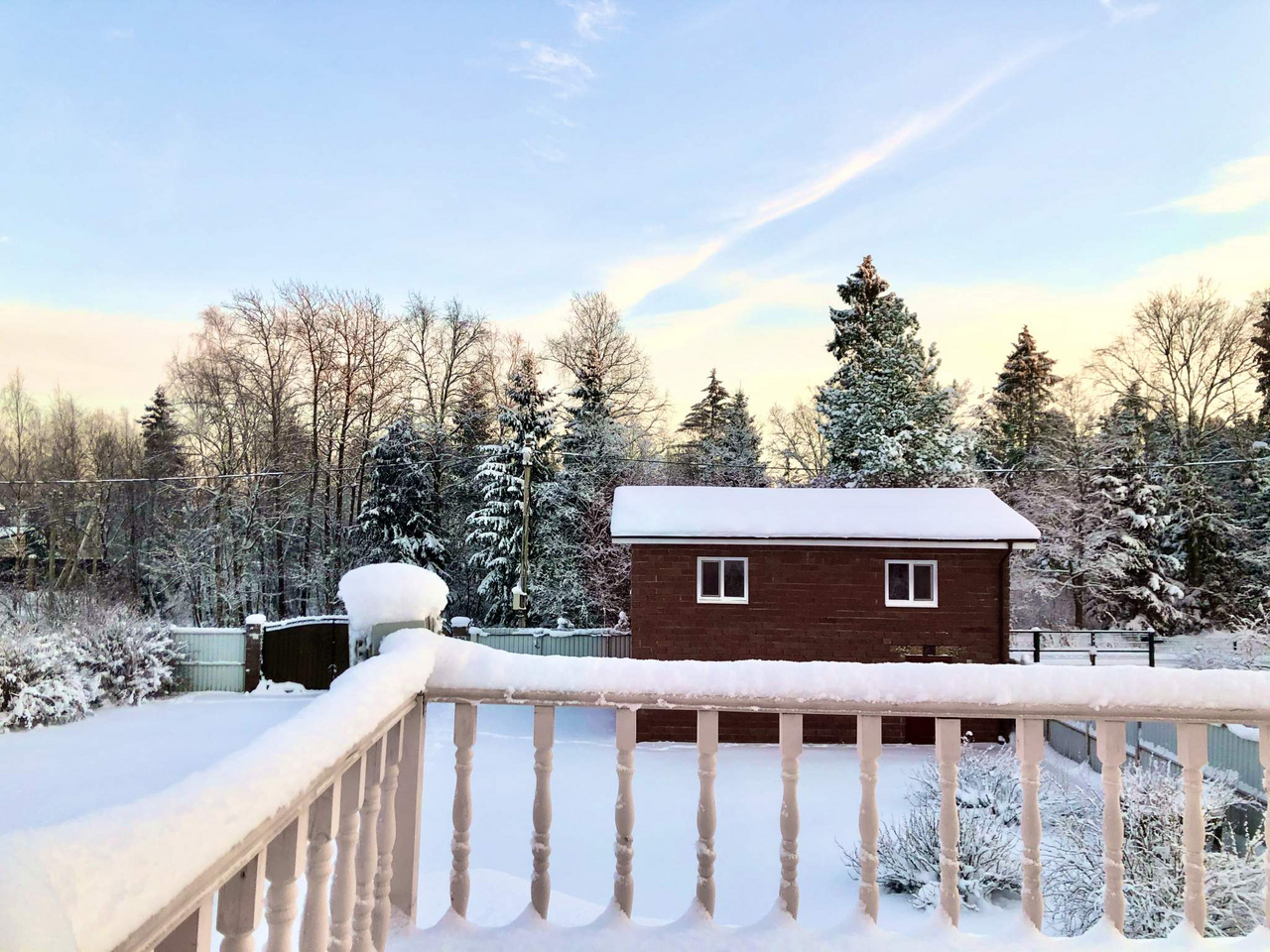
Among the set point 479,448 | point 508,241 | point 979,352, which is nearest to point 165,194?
point 508,241

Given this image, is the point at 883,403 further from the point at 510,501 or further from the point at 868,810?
the point at 868,810

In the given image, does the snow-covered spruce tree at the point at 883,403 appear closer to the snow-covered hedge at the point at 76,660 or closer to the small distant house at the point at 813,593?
the small distant house at the point at 813,593

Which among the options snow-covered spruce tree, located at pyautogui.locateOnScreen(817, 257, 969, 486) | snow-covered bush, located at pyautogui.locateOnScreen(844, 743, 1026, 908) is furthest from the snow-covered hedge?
snow-covered spruce tree, located at pyautogui.locateOnScreen(817, 257, 969, 486)

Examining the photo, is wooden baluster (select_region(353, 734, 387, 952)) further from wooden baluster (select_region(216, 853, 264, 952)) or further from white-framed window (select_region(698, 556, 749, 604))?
white-framed window (select_region(698, 556, 749, 604))

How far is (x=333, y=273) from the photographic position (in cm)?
2064

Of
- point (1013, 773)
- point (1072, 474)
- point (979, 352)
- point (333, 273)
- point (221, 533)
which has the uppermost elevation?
point (333, 273)

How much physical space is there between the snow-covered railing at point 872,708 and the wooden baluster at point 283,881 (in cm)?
74

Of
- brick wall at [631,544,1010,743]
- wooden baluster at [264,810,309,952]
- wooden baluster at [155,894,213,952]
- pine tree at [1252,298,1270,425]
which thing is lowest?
brick wall at [631,544,1010,743]

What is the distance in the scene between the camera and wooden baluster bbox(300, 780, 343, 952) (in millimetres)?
1185

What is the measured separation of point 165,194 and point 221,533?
27.9 feet

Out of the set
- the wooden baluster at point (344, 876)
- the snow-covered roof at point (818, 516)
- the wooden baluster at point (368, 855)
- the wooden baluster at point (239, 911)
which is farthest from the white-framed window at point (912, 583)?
the wooden baluster at point (239, 911)

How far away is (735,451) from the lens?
23391 mm

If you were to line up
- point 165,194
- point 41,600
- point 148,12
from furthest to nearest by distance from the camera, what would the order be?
point 165,194, point 41,600, point 148,12

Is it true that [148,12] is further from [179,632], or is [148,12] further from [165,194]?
[179,632]
